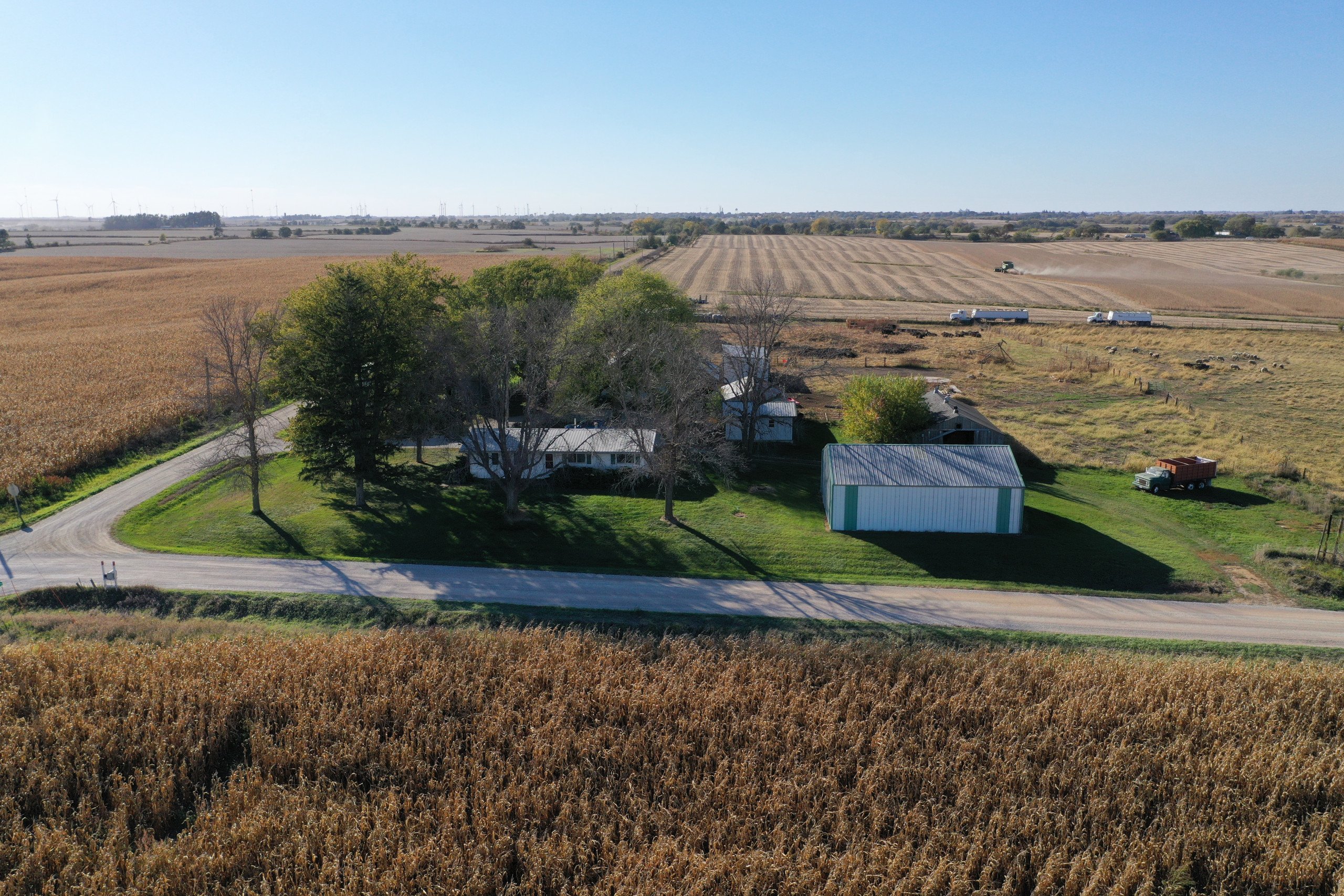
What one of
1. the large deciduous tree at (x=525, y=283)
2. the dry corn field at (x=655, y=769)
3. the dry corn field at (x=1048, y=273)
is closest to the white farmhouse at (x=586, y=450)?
the large deciduous tree at (x=525, y=283)

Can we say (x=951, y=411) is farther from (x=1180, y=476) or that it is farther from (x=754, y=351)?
(x=754, y=351)

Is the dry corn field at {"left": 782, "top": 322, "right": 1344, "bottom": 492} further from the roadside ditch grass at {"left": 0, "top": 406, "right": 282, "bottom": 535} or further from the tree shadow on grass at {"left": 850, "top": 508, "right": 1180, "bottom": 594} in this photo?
the roadside ditch grass at {"left": 0, "top": 406, "right": 282, "bottom": 535}

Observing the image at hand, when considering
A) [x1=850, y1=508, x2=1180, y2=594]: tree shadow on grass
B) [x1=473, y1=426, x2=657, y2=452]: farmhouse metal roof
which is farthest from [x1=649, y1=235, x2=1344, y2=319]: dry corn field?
[x1=850, y1=508, x2=1180, y2=594]: tree shadow on grass

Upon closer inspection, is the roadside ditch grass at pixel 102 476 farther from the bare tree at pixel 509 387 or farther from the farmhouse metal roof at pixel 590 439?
the farmhouse metal roof at pixel 590 439

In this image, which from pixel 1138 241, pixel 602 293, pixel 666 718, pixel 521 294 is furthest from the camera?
pixel 1138 241

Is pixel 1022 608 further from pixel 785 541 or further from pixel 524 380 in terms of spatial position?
pixel 524 380

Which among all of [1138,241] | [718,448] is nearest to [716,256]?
[1138,241]
